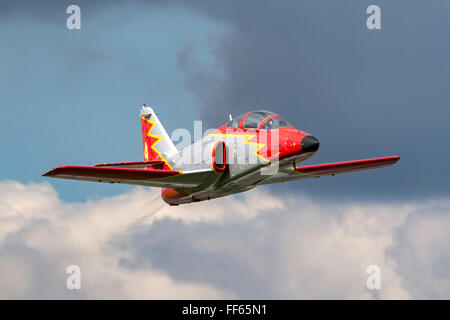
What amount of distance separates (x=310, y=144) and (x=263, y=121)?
3107 mm

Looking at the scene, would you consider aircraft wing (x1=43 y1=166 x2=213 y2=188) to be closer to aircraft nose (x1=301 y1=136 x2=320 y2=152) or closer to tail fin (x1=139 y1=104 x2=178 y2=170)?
tail fin (x1=139 y1=104 x2=178 y2=170)

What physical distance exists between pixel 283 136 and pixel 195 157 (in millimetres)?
6146

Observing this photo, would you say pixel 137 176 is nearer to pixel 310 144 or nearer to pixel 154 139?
pixel 310 144

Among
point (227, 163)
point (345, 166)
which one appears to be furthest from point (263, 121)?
point (345, 166)

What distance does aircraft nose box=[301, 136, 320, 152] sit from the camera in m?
32.9

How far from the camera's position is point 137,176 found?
35.5 m

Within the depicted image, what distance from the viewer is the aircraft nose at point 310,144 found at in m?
32.9

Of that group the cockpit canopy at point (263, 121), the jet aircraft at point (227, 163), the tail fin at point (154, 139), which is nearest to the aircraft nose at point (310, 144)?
→ the jet aircraft at point (227, 163)

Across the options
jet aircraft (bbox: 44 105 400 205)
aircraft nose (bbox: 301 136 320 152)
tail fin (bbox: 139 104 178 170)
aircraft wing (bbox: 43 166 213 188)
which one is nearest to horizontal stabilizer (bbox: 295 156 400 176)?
jet aircraft (bbox: 44 105 400 205)

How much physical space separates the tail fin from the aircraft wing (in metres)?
4.90

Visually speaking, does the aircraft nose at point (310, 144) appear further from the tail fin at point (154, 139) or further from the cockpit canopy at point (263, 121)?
the tail fin at point (154, 139)

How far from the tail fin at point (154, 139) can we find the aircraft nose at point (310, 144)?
38.2 feet

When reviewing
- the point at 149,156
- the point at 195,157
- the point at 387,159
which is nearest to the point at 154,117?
the point at 149,156

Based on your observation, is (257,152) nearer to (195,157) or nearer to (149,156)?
(195,157)
